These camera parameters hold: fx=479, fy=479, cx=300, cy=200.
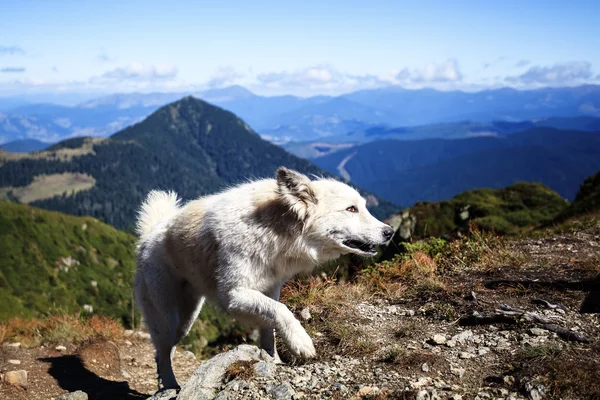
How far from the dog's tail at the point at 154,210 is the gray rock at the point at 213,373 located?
11.5 ft

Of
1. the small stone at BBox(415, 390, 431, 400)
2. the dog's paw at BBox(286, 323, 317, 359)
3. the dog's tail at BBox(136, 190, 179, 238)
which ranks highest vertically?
the dog's tail at BBox(136, 190, 179, 238)

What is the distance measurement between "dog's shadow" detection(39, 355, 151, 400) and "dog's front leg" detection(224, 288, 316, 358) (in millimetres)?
3639

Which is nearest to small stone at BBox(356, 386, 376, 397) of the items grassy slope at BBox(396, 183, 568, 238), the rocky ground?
the rocky ground

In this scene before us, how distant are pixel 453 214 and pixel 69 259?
93091 mm

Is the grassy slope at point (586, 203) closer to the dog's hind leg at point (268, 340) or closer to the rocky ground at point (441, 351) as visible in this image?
the rocky ground at point (441, 351)

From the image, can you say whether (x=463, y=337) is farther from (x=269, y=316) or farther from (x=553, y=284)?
(x=269, y=316)

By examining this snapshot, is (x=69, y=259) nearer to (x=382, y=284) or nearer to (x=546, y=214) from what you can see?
(x=546, y=214)

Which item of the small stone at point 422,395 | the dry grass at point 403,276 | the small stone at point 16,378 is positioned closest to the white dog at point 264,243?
the small stone at point 422,395

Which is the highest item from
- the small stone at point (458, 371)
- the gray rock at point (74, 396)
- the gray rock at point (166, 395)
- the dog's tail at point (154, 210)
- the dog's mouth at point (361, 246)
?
the dog's mouth at point (361, 246)

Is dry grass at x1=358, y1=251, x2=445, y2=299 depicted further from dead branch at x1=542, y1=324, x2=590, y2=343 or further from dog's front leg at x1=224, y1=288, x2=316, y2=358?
dog's front leg at x1=224, y1=288, x2=316, y2=358

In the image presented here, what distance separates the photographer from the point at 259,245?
6.85 metres

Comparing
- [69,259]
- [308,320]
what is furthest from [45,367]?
[69,259]

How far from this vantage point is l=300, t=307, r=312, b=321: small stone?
7.82 metres

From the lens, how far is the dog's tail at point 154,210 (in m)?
9.19
